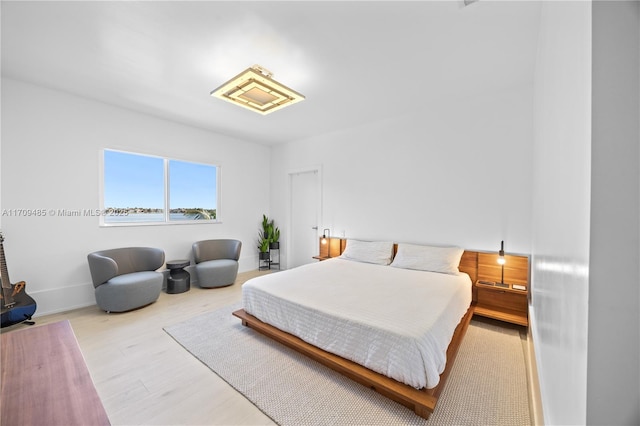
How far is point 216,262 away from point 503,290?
13.9 ft

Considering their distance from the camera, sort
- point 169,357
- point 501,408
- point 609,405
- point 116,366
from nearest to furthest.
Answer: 1. point 609,405
2. point 501,408
3. point 116,366
4. point 169,357

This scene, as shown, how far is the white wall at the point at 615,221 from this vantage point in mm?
508

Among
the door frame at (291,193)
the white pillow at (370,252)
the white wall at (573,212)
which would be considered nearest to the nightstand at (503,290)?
the white pillow at (370,252)

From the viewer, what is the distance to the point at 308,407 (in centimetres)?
168

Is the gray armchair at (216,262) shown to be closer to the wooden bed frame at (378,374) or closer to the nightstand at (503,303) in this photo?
the wooden bed frame at (378,374)

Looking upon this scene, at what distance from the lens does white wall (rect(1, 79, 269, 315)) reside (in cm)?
294

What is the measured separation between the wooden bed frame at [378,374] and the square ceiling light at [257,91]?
2.41 metres

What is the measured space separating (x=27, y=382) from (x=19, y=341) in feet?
1.28

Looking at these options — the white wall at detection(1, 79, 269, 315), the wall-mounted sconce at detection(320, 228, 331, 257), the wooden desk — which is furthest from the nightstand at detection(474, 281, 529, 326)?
the white wall at detection(1, 79, 269, 315)

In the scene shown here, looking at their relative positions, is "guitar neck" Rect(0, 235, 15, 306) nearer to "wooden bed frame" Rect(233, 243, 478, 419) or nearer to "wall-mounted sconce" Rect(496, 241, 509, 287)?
"wooden bed frame" Rect(233, 243, 478, 419)

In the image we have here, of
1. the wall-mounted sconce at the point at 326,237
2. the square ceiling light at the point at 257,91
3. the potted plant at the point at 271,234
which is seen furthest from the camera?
the potted plant at the point at 271,234

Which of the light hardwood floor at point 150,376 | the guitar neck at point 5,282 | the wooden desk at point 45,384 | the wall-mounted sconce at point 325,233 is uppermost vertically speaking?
the wall-mounted sconce at point 325,233

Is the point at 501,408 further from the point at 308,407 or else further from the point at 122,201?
the point at 122,201

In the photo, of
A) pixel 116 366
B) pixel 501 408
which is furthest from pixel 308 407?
pixel 116 366
